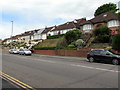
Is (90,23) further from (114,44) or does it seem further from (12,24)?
(12,24)

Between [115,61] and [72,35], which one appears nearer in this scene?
[115,61]

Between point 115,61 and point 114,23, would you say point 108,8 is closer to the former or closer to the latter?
point 114,23

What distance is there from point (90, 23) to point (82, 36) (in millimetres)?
11956

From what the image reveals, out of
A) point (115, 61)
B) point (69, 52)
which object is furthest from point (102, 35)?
point (115, 61)

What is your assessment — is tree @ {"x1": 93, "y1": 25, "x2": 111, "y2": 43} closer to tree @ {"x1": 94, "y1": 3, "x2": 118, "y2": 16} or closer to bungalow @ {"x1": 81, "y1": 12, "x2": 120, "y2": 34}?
bungalow @ {"x1": 81, "y1": 12, "x2": 120, "y2": 34}

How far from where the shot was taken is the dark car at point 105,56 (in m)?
13.8

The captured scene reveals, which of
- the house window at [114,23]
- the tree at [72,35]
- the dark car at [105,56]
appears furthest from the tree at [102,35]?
the dark car at [105,56]

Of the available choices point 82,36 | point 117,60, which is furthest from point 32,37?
point 117,60

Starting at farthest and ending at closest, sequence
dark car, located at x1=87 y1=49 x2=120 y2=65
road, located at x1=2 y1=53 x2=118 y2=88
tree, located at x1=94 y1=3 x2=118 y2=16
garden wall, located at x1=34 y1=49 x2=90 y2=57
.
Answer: tree, located at x1=94 y1=3 x2=118 y2=16 → garden wall, located at x1=34 y1=49 x2=90 y2=57 → dark car, located at x1=87 y1=49 x2=120 y2=65 → road, located at x1=2 y1=53 x2=118 y2=88

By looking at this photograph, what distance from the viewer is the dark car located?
1377cm

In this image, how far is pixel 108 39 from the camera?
26.8 metres

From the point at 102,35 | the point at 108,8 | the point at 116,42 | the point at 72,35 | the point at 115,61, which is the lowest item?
the point at 115,61

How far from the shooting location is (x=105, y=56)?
14.6 meters

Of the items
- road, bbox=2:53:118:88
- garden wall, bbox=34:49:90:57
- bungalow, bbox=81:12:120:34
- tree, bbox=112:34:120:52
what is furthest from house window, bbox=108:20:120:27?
road, bbox=2:53:118:88
